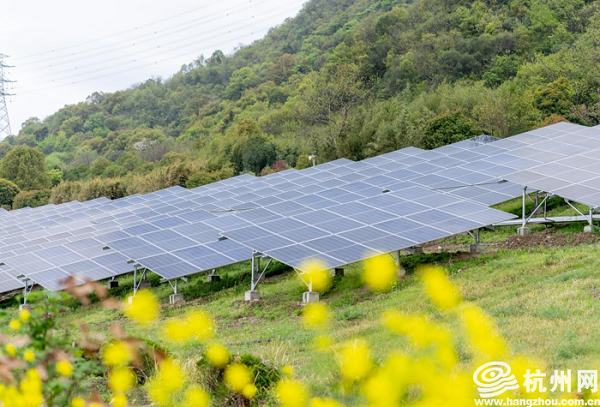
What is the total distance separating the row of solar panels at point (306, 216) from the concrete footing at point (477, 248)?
1241 mm

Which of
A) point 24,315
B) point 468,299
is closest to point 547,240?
point 468,299

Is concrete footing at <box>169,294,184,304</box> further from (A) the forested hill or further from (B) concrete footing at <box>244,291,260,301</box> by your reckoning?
(A) the forested hill

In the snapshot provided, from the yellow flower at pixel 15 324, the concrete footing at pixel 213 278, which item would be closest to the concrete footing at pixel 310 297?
the concrete footing at pixel 213 278

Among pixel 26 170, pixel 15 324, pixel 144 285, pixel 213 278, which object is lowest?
pixel 26 170

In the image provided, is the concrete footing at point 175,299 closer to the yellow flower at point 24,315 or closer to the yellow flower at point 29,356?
the yellow flower at point 24,315

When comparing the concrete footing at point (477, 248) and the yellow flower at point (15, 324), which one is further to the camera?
the concrete footing at point (477, 248)

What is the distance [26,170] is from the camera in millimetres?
75875

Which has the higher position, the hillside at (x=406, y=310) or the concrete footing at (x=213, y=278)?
the hillside at (x=406, y=310)

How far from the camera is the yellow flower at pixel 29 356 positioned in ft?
16.9

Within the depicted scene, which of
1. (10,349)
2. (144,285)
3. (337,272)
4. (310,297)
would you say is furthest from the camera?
(144,285)

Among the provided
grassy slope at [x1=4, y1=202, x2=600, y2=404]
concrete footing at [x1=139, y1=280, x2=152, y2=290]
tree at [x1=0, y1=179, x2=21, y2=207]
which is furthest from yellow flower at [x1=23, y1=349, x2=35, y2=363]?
tree at [x1=0, y1=179, x2=21, y2=207]

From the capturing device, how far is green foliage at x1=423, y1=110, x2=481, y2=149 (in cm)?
4081

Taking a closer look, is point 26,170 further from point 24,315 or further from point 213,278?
point 24,315

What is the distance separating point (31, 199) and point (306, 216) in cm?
5079
